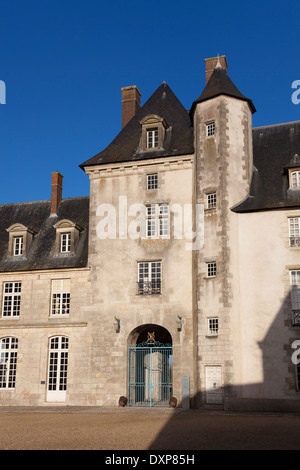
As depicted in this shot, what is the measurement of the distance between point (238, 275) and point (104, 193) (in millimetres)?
7886

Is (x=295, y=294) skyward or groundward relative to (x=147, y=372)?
skyward

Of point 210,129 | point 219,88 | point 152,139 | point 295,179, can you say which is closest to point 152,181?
point 152,139

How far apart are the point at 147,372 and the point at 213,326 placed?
5348 millimetres

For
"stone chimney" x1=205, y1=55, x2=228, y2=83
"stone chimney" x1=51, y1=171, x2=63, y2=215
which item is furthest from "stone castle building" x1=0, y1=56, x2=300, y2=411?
"stone chimney" x1=51, y1=171, x2=63, y2=215

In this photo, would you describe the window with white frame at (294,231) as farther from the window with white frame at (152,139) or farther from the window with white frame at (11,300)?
the window with white frame at (11,300)

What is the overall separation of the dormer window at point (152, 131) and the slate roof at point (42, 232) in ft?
16.9

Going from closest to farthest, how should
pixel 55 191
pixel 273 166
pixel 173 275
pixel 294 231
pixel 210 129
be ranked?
1. pixel 294 231
2. pixel 173 275
3. pixel 210 129
4. pixel 273 166
5. pixel 55 191

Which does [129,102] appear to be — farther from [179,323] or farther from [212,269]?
[179,323]

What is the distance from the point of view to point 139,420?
677 inches

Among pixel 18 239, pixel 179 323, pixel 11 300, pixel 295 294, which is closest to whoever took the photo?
pixel 295 294

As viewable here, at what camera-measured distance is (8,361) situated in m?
25.9

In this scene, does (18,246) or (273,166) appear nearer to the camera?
(273,166)

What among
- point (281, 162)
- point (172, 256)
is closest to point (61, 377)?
point (172, 256)

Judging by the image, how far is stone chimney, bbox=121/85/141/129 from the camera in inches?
1201
